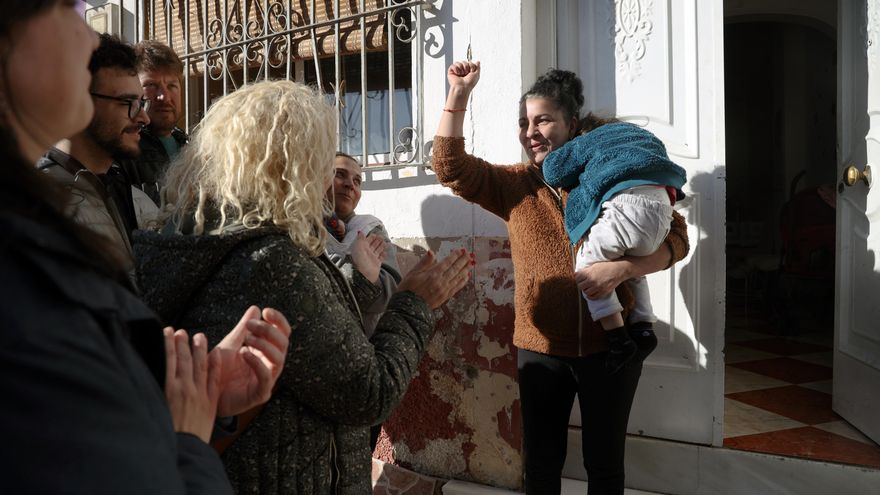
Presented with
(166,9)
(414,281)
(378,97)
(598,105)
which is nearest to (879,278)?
(598,105)

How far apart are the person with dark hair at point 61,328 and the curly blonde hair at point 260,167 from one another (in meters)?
0.56

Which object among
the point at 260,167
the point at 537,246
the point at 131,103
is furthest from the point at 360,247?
the point at 131,103

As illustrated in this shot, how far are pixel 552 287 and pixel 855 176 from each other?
172 cm

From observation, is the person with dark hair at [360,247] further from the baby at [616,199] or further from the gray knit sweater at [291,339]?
the baby at [616,199]

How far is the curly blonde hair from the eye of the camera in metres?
1.29

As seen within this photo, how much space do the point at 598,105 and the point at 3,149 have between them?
2.62 metres

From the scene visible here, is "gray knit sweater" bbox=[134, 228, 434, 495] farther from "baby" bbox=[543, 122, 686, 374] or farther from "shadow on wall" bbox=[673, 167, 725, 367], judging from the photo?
"shadow on wall" bbox=[673, 167, 725, 367]

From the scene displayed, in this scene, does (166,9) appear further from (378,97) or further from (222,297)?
(222,297)

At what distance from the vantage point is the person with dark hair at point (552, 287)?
1.98 m

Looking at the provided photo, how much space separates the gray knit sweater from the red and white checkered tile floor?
204 centimetres

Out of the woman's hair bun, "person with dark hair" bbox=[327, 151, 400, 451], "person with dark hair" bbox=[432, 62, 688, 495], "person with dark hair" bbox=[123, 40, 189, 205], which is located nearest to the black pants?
"person with dark hair" bbox=[432, 62, 688, 495]

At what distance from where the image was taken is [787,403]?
320 cm

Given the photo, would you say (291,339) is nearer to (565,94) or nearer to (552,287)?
(552,287)

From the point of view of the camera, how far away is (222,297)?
1244 millimetres
